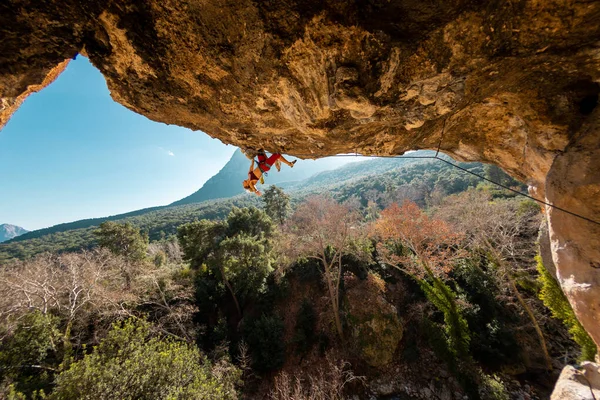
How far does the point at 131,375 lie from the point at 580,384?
9.34 metres

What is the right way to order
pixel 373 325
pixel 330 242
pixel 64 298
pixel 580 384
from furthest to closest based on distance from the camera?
pixel 330 242 < pixel 373 325 < pixel 64 298 < pixel 580 384

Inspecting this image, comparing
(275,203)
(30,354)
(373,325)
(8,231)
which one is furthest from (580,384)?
(8,231)

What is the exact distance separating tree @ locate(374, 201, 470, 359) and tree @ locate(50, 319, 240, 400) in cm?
1055

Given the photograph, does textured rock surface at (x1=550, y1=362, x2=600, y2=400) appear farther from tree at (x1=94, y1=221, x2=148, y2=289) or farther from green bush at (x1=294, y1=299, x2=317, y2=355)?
tree at (x1=94, y1=221, x2=148, y2=289)

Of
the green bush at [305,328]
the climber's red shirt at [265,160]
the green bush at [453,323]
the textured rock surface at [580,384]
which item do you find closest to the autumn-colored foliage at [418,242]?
the green bush at [453,323]

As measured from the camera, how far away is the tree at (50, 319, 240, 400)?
227 inches

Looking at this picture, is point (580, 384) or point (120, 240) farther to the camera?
point (120, 240)

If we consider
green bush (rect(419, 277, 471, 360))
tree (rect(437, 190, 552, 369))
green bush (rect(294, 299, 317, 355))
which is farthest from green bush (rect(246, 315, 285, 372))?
tree (rect(437, 190, 552, 369))

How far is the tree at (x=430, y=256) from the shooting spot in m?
11.0

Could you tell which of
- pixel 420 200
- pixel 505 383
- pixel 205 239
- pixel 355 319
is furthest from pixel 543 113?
pixel 420 200

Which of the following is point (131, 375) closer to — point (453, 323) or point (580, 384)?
point (580, 384)

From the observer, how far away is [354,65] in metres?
2.58

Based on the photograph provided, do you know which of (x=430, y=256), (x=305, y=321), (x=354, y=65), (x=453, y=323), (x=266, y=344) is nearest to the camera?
(x=354, y=65)

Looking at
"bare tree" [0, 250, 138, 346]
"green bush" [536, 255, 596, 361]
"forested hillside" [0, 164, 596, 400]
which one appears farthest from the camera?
"bare tree" [0, 250, 138, 346]
